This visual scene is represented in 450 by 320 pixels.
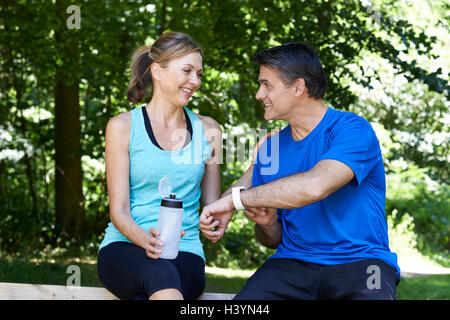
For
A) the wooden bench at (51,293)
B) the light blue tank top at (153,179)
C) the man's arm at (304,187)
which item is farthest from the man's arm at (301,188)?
the wooden bench at (51,293)

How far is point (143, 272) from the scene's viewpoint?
2654mm

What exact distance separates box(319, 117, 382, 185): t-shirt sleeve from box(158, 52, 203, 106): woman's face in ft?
2.55

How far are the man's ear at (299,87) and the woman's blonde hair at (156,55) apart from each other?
0.53m

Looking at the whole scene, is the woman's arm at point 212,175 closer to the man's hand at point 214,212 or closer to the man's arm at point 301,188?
the man's hand at point 214,212

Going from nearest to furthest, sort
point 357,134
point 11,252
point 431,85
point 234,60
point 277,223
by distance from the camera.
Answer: point 357,134 < point 277,223 < point 431,85 < point 234,60 < point 11,252

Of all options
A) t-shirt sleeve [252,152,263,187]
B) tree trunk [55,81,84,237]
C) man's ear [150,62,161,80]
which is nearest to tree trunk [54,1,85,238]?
tree trunk [55,81,84,237]

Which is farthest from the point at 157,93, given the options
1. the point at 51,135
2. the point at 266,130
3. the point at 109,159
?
the point at 51,135

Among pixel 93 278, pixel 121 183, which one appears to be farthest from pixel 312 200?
pixel 93 278

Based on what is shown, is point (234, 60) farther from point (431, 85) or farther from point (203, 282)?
point (203, 282)

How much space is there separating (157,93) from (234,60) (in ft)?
12.0

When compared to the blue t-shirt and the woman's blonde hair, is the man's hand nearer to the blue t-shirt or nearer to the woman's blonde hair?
the blue t-shirt

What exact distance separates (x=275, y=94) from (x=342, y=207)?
2.35 feet

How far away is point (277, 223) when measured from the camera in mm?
3199

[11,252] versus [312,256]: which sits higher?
[312,256]
